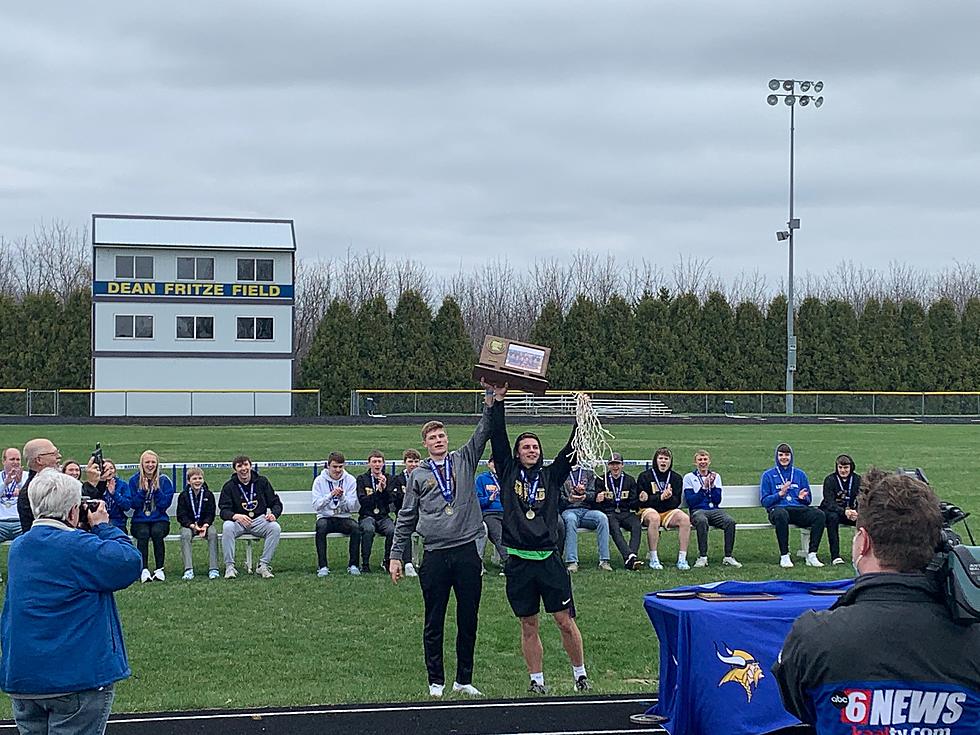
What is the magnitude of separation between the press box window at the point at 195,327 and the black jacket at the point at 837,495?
130ft

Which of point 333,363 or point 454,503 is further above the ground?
point 333,363

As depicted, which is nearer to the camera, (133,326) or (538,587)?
(538,587)

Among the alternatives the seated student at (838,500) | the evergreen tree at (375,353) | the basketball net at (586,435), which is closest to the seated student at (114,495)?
the basketball net at (586,435)

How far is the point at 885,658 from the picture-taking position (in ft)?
10.4

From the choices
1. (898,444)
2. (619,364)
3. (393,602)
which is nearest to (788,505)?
(393,602)

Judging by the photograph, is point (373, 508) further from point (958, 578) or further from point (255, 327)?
point (255, 327)

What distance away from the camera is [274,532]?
1385cm

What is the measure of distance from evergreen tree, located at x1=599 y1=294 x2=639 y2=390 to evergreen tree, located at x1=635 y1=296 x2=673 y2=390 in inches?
11.9

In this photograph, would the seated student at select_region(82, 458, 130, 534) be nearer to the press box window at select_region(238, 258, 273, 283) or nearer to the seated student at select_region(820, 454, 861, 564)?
the seated student at select_region(820, 454, 861, 564)

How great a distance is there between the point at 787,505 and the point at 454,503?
7264 millimetres

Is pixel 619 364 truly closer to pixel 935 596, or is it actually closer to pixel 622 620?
pixel 622 620

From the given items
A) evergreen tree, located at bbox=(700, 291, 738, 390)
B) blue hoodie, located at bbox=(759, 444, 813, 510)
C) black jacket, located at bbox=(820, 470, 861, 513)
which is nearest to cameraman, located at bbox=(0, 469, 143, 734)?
blue hoodie, located at bbox=(759, 444, 813, 510)

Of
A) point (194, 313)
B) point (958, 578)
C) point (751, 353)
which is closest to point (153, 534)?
point (958, 578)

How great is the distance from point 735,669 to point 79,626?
142 inches
